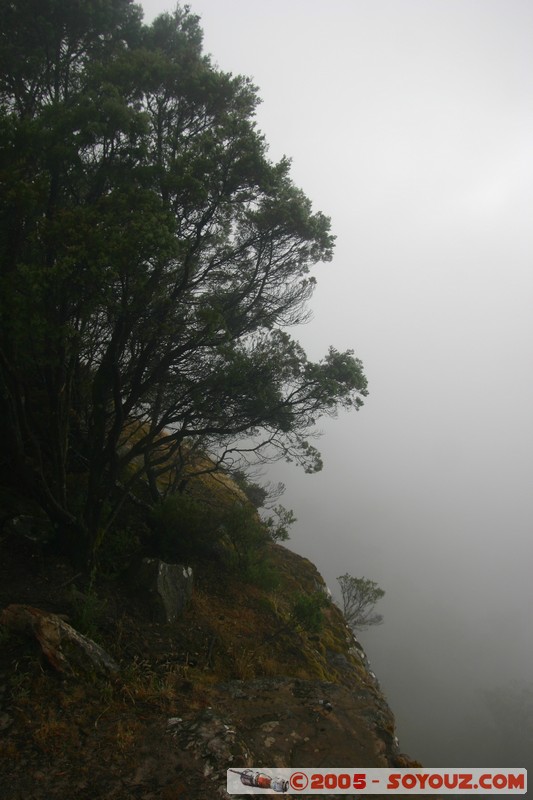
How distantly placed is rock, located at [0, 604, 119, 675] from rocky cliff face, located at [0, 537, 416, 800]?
3.9 inches

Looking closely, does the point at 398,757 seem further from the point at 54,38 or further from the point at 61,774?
the point at 54,38

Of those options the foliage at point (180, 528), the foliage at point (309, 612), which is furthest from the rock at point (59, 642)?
the foliage at point (309, 612)

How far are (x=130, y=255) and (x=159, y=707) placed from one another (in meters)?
5.97

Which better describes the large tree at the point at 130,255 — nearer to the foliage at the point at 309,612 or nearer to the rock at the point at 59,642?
the rock at the point at 59,642

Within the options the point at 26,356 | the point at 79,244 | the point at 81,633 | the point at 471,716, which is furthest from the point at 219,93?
the point at 471,716

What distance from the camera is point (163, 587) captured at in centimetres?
791

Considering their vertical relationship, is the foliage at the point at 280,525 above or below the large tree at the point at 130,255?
below

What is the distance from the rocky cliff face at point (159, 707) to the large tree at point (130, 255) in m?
1.57

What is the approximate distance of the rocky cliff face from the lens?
13.7 ft

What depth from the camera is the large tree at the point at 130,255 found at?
Result: 239 inches

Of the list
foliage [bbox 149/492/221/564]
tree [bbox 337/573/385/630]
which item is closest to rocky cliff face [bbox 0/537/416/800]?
foliage [bbox 149/492/221/564]

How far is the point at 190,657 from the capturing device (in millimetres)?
6969

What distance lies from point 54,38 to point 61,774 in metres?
11.4

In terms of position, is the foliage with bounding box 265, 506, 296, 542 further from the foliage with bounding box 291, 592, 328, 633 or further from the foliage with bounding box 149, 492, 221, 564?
the foliage with bounding box 291, 592, 328, 633
